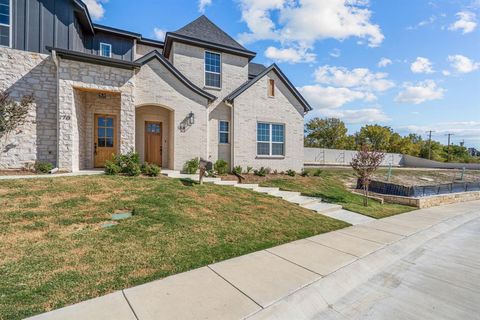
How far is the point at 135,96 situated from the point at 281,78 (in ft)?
29.1

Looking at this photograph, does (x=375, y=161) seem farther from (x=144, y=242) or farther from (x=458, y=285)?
(x=144, y=242)

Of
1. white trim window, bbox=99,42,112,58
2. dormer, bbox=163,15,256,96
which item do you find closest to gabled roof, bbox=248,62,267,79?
dormer, bbox=163,15,256,96

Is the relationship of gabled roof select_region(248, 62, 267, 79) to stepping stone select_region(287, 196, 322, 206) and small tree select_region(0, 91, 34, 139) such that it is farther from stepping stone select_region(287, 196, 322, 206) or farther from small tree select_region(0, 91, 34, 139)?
small tree select_region(0, 91, 34, 139)

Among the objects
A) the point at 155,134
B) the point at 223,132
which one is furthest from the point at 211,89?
the point at 155,134

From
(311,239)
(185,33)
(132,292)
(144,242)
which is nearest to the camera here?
(132,292)

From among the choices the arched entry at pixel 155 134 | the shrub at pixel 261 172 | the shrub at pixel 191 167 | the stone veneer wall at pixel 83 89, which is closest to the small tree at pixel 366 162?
the shrub at pixel 261 172

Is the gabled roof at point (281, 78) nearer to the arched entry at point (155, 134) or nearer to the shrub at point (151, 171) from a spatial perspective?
the arched entry at point (155, 134)

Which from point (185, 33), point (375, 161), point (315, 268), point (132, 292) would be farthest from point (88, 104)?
point (375, 161)

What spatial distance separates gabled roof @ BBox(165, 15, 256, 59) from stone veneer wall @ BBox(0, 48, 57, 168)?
643 centimetres

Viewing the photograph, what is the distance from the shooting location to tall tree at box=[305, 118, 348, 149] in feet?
145

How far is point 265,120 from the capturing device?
1461cm

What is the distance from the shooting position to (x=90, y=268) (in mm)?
3740

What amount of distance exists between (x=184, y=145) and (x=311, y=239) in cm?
803

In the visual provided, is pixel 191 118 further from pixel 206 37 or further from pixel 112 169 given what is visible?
pixel 206 37
